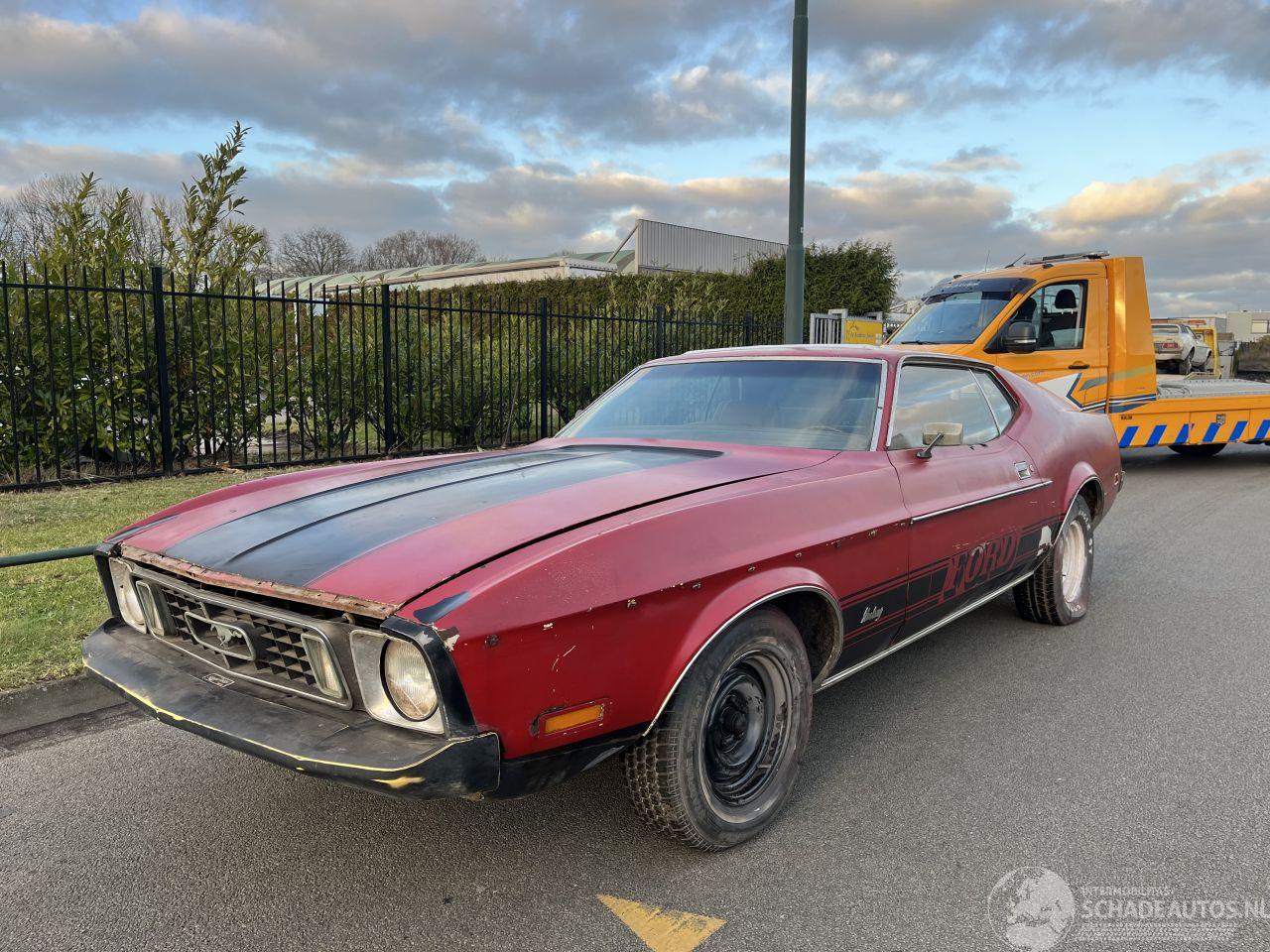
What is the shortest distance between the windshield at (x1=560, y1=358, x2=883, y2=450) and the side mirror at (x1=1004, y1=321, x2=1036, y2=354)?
5.74 metres

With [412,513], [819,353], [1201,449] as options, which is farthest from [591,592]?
[1201,449]

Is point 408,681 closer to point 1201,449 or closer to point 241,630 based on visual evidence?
point 241,630

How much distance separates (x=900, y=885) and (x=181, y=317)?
862 cm

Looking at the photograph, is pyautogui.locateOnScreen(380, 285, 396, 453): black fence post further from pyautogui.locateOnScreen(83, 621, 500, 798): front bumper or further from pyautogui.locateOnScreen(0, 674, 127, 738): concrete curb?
pyautogui.locateOnScreen(83, 621, 500, 798): front bumper

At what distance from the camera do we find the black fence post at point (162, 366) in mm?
7875

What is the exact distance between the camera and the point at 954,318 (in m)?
9.34

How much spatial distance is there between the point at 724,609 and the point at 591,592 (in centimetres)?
44

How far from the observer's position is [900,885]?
7.79 ft

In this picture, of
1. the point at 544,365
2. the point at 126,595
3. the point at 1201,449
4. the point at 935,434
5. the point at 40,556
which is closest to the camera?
the point at 126,595

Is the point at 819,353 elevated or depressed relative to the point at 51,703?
elevated

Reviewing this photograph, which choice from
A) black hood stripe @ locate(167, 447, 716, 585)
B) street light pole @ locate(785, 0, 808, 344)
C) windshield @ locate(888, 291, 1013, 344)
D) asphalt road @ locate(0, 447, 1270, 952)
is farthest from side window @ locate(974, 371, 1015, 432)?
windshield @ locate(888, 291, 1013, 344)

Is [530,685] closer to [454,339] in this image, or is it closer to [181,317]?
[181,317]

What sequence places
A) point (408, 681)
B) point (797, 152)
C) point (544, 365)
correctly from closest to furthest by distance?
point (408, 681)
point (797, 152)
point (544, 365)
